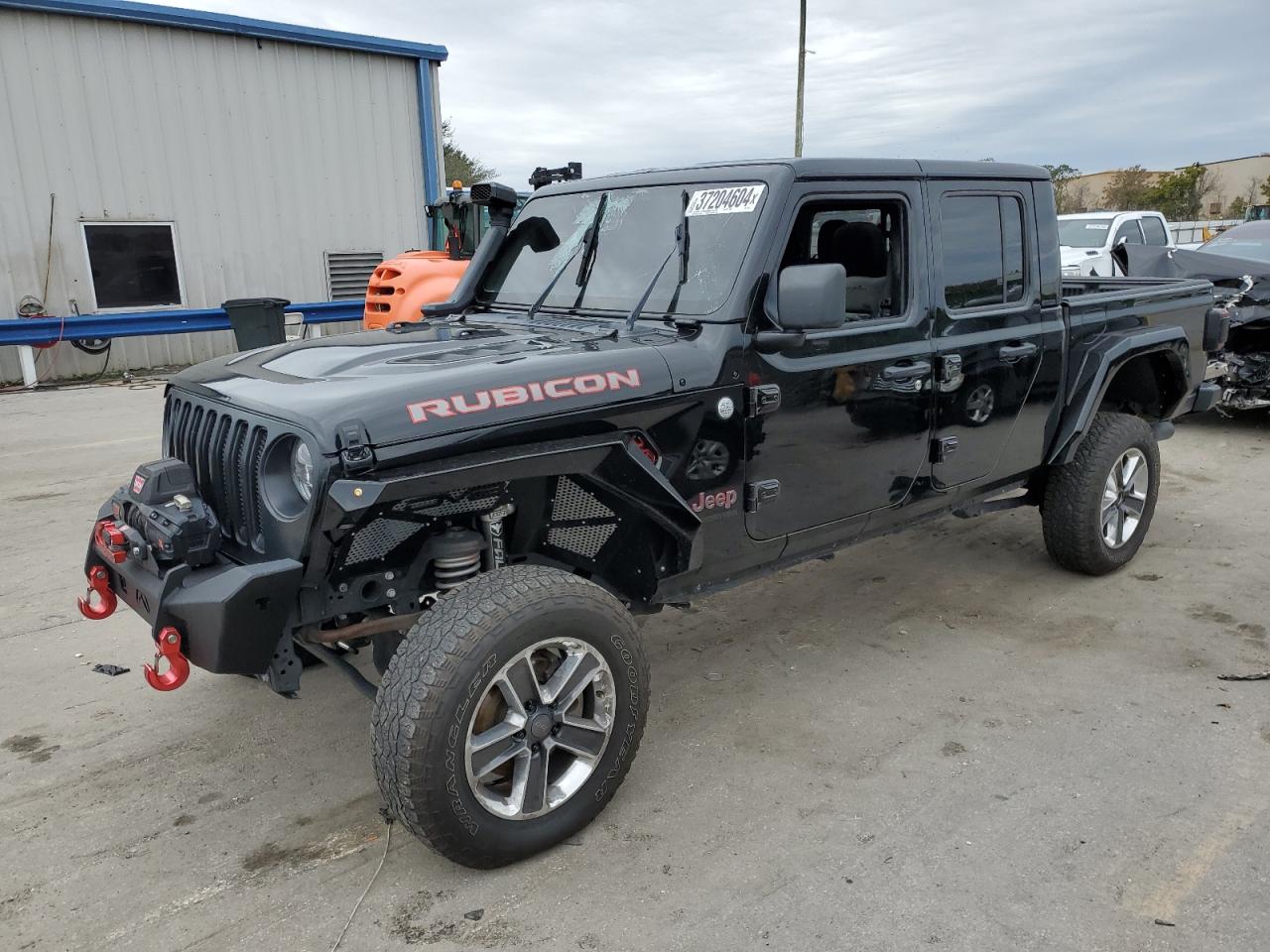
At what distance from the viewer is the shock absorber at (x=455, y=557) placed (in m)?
2.93

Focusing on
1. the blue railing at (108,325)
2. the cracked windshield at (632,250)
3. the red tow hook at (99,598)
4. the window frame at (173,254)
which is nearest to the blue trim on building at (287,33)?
the window frame at (173,254)

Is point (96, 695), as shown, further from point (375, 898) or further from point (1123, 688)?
point (1123, 688)

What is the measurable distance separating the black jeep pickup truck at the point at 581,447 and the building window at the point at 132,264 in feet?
A: 34.8

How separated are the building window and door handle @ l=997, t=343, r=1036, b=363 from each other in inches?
488

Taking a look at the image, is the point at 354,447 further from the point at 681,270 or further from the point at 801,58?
the point at 801,58

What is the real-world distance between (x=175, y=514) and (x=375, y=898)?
→ 4.13ft

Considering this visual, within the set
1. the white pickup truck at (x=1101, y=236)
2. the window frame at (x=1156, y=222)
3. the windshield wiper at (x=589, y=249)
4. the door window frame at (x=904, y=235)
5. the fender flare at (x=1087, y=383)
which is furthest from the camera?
the window frame at (x=1156, y=222)

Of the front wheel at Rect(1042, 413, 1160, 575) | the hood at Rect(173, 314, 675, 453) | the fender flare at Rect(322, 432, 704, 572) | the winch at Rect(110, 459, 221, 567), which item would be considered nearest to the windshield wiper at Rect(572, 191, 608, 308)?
the hood at Rect(173, 314, 675, 453)

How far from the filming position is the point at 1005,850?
113 inches

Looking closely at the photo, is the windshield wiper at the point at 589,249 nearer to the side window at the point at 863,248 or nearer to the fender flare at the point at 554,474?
the side window at the point at 863,248

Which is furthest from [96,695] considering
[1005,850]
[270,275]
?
[270,275]

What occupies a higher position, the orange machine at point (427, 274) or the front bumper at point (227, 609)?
the orange machine at point (427, 274)

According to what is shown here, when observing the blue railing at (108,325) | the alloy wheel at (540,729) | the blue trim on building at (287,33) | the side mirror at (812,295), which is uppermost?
the blue trim on building at (287,33)

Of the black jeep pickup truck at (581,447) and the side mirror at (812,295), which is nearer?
the black jeep pickup truck at (581,447)
